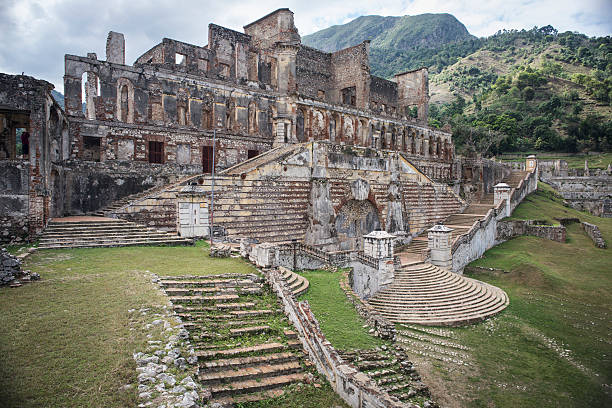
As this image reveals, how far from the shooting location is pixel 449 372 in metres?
11.6

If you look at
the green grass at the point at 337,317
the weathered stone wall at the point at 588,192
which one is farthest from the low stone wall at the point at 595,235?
the green grass at the point at 337,317

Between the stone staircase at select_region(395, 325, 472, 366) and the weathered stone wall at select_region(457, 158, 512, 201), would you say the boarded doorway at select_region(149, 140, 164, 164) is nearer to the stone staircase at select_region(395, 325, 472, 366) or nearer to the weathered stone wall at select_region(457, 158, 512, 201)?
the stone staircase at select_region(395, 325, 472, 366)

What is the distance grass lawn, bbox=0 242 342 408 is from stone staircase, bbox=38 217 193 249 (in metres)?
1.95

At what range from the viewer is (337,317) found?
35.7 ft

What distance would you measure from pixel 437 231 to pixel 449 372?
10641 millimetres

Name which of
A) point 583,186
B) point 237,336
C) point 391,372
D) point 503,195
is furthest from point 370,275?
point 583,186

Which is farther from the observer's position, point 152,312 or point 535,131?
point 535,131

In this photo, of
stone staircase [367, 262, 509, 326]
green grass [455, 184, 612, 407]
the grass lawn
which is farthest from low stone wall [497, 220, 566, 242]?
the grass lawn

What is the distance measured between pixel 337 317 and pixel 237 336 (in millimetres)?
3484

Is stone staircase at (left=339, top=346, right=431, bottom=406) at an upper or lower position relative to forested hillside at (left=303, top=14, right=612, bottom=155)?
lower

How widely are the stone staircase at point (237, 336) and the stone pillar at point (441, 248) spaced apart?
43.5 ft

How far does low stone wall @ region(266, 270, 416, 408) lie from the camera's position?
274 inches

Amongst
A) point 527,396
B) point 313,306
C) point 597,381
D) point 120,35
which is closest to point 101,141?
point 120,35

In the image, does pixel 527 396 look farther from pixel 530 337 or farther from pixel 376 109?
pixel 376 109
